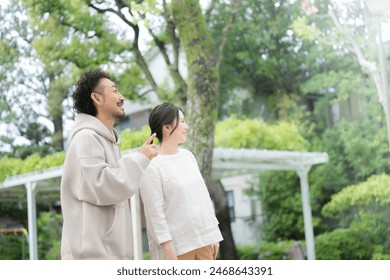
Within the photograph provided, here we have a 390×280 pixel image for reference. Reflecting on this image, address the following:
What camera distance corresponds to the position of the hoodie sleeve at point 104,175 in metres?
1.72

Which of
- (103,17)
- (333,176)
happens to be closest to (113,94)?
(103,17)

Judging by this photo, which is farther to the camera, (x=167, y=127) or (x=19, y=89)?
(x=19, y=89)

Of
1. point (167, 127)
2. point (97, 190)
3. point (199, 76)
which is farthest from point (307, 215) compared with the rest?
point (97, 190)

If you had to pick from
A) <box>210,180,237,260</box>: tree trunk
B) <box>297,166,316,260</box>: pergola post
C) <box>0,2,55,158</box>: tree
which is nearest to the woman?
<box>0,2,55,158</box>: tree

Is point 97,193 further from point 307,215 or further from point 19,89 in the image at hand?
point 307,215

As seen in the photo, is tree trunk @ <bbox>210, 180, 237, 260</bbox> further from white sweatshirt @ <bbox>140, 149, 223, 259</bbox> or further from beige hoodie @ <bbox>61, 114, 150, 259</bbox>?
beige hoodie @ <bbox>61, 114, 150, 259</bbox>

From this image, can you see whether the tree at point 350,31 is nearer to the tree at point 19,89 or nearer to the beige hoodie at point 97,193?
the tree at point 19,89

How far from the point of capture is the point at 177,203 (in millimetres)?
1883

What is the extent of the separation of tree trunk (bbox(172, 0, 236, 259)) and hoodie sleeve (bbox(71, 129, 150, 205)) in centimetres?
318

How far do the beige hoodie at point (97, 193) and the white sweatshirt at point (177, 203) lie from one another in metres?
0.08

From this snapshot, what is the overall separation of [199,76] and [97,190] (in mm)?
3269

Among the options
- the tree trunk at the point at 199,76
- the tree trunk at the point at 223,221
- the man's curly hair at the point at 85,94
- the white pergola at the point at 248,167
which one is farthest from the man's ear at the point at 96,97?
the tree trunk at the point at 223,221

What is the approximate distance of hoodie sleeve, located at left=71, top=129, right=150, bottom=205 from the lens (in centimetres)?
172

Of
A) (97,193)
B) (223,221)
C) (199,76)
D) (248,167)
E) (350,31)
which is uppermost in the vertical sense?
(350,31)
